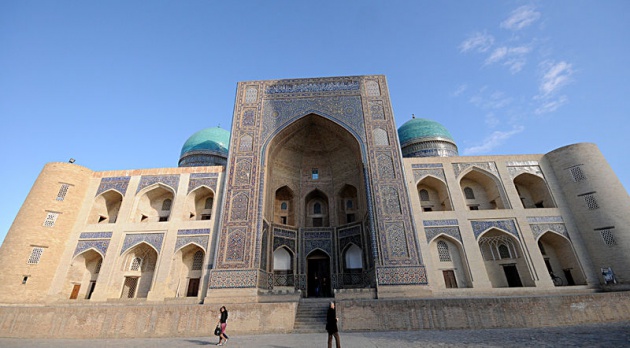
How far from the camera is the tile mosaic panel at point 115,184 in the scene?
11.9 metres

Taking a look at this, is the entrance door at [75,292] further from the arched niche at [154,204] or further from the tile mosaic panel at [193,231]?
the tile mosaic panel at [193,231]

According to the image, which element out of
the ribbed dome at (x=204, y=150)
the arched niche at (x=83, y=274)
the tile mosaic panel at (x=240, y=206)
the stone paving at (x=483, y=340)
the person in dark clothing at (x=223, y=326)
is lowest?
the stone paving at (x=483, y=340)

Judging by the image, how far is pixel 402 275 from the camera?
9172 mm

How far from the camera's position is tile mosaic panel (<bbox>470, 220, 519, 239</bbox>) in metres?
10.7

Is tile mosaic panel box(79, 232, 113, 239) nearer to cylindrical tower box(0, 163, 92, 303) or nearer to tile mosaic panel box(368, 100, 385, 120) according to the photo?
cylindrical tower box(0, 163, 92, 303)

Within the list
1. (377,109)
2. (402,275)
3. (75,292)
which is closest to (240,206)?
(402,275)

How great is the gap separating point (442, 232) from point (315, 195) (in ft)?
18.4

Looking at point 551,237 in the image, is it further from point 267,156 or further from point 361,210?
point 267,156

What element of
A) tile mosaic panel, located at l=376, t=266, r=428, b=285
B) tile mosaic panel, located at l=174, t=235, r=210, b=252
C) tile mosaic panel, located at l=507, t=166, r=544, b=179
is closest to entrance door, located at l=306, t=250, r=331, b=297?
tile mosaic panel, located at l=376, t=266, r=428, b=285

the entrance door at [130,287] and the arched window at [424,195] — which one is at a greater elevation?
the arched window at [424,195]

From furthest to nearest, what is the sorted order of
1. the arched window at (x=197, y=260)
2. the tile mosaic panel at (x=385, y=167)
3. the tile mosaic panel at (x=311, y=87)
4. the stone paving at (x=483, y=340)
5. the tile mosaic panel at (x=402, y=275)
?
the tile mosaic panel at (x=311, y=87) → the arched window at (x=197, y=260) → the tile mosaic panel at (x=385, y=167) → the tile mosaic panel at (x=402, y=275) → the stone paving at (x=483, y=340)

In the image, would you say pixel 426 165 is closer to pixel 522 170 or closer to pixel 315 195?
pixel 522 170

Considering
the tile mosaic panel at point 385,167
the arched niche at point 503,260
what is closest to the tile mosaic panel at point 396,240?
the tile mosaic panel at point 385,167

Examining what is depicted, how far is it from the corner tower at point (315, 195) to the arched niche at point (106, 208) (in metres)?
5.20
